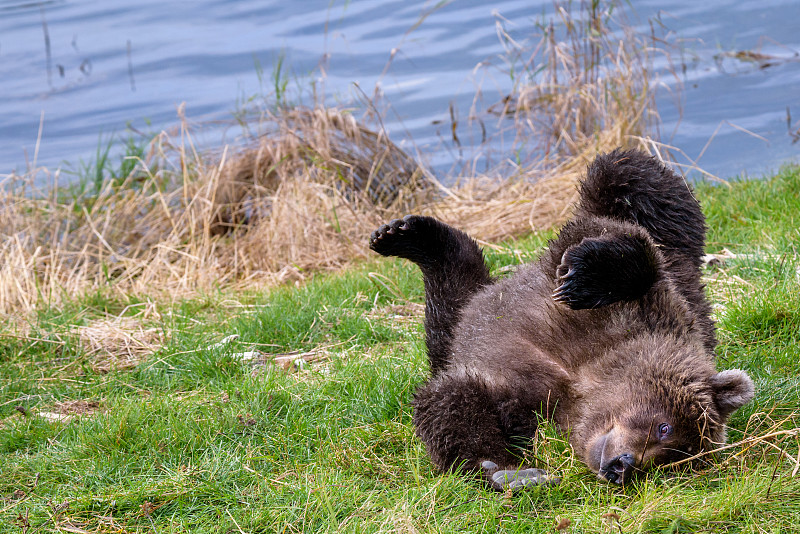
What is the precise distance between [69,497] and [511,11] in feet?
36.0

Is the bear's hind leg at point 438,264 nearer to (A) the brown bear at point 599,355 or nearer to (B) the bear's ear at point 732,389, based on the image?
(A) the brown bear at point 599,355

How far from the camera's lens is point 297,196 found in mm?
8438

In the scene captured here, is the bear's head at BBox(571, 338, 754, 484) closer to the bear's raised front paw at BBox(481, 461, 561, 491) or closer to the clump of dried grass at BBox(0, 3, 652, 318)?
the bear's raised front paw at BBox(481, 461, 561, 491)

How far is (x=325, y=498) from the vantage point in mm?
3422

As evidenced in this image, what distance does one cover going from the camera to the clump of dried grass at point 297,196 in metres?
8.00

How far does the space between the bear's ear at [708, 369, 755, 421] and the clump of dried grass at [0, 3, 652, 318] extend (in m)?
4.11

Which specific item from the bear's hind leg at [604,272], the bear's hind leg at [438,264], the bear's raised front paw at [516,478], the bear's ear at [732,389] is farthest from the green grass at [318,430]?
the bear's hind leg at [604,272]

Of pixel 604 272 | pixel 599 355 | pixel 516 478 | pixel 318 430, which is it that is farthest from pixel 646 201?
pixel 318 430

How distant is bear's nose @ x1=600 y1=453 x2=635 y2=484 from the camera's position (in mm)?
3309

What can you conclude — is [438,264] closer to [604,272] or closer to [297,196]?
[604,272]

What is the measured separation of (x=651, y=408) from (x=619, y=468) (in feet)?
0.91

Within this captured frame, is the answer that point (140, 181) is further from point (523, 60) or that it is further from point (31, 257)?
point (523, 60)

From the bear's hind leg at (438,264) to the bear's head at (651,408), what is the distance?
1.03 metres

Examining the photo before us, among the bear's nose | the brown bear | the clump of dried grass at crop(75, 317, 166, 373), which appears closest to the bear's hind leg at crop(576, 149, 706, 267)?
the brown bear
